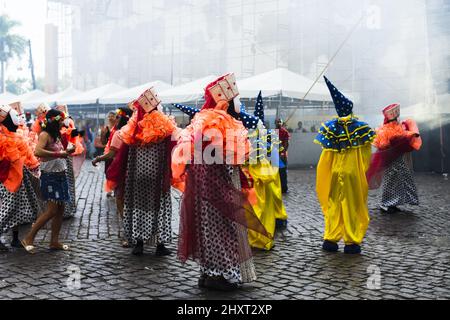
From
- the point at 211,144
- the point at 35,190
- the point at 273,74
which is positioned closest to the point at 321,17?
the point at 273,74

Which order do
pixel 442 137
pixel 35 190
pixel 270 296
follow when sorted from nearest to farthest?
pixel 270 296, pixel 35 190, pixel 442 137

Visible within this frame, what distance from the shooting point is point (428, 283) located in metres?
5.00

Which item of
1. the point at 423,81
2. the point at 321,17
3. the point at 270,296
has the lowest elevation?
the point at 270,296

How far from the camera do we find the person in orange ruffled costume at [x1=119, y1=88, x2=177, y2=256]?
6.11m

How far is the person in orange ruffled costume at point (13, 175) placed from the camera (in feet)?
20.7

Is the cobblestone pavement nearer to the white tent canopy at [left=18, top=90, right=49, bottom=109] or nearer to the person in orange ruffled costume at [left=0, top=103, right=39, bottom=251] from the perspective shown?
the person in orange ruffled costume at [left=0, top=103, right=39, bottom=251]

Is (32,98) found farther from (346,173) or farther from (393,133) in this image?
(346,173)

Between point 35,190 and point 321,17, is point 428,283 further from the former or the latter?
point 321,17

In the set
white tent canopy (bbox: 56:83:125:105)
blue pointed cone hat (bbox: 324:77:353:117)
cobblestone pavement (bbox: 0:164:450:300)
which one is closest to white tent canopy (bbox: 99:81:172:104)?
white tent canopy (bbox: 56:83:125:105)

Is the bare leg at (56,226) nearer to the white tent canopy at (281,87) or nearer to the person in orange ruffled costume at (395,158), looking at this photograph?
the person in orange ruffled costume at (395,158)

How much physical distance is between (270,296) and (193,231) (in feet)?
2.73

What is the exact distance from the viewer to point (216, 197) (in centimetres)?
471

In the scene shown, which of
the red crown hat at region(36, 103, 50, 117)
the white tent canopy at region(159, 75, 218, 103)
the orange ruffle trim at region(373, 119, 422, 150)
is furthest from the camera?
the white tent canopy at region(159, 75, 218, 103)

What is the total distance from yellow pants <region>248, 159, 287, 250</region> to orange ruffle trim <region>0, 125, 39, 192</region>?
2645mm
